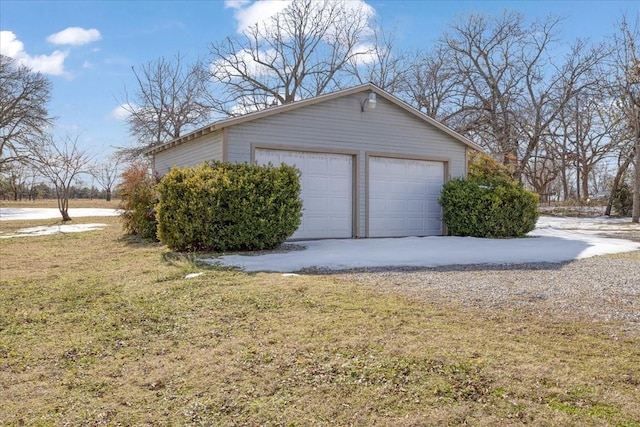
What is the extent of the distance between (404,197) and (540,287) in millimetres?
6881

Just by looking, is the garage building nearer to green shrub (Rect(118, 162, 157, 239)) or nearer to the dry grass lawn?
green shrub (Rect(118, 162, 157, 239))

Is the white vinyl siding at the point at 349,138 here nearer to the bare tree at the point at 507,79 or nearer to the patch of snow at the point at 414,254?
the patch of snow at the point at 414,254

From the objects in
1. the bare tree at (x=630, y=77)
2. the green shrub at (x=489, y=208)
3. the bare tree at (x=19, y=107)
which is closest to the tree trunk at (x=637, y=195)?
the bare tree at (x=630, y=77)

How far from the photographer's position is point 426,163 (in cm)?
1210

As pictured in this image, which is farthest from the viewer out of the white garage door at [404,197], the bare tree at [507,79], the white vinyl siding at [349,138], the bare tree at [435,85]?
the bare tree at [435,85]

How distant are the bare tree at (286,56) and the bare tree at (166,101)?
1.15 meters

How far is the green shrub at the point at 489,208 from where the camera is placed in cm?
1115

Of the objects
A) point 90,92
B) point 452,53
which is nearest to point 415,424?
point 90,92

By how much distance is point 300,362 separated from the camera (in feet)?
9.85

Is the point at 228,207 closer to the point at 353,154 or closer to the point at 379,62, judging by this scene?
the point at 353,154

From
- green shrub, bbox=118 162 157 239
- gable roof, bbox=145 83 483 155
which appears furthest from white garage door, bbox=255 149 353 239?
green shrub, bbox=118 162 157 239

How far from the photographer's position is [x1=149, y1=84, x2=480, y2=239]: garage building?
10164 millimetres

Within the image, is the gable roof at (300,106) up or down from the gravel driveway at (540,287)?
up

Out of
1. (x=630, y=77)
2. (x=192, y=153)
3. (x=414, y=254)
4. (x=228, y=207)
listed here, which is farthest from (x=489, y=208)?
(x=630, y=77)
